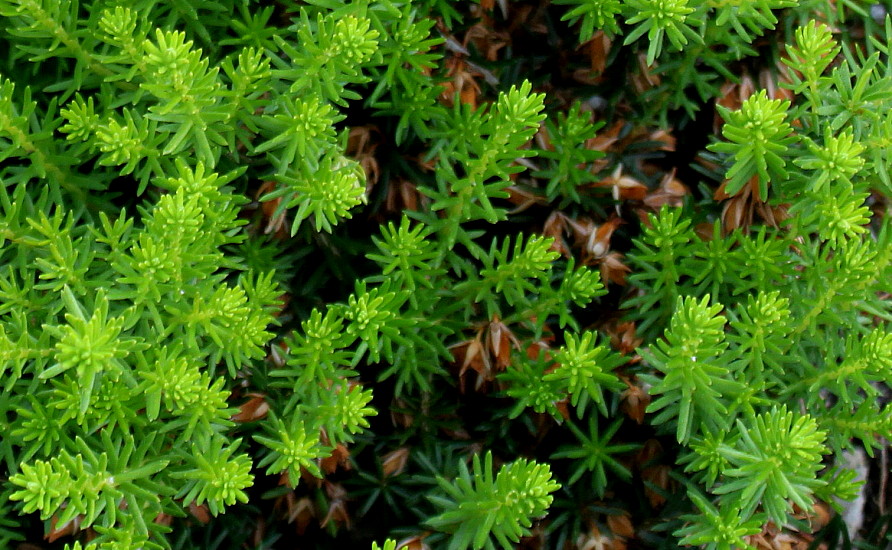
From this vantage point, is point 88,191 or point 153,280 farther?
point 88,191

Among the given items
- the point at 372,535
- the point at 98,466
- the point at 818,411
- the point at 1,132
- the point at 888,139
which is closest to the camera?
the point at 98,466

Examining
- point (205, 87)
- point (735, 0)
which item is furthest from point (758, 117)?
point (205, 87)

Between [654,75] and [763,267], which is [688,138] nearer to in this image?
[654,75]

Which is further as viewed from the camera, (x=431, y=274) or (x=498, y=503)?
(x=431, y=274)

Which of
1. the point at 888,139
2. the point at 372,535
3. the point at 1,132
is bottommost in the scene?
→ the point at 372,535

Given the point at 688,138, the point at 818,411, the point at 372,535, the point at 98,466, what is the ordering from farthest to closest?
the point at 688,138
the point at 372,535
the point at 818,411
the point at 98,466

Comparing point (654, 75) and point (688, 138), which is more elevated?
point (654, 75)

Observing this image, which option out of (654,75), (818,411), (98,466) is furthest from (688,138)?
(98,466)

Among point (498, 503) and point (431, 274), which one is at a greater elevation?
point (431, 274)
